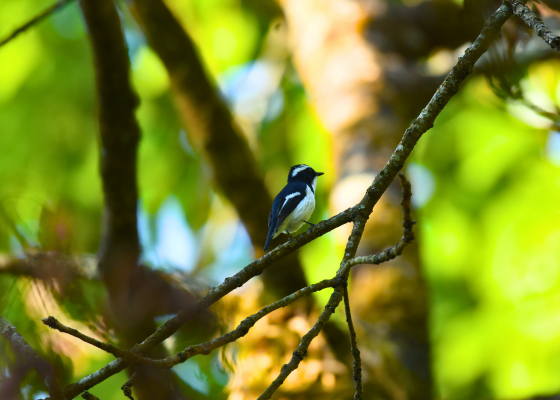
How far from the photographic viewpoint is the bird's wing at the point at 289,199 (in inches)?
142

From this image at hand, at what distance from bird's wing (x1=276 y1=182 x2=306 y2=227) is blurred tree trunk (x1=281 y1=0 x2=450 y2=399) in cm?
79

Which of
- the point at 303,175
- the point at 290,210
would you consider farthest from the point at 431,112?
the point at 303,175

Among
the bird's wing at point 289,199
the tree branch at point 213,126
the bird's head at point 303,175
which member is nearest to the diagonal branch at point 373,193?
the bird's wing at point 289,199

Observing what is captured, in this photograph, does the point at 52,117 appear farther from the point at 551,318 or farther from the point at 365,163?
the point at 551,318

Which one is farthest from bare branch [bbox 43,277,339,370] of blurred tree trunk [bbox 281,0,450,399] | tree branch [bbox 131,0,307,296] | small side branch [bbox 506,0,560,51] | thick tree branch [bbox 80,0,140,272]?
blurred tree trunk [bbox 281,0,450,399]

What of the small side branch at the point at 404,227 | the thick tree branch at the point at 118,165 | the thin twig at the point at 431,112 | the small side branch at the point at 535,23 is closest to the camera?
the small side branch at the point at 535,23

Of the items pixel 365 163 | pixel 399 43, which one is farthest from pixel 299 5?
pixel 365 163

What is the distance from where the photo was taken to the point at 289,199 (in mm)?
3752

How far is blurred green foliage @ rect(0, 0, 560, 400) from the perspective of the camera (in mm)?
5324

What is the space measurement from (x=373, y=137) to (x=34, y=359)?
4186mm

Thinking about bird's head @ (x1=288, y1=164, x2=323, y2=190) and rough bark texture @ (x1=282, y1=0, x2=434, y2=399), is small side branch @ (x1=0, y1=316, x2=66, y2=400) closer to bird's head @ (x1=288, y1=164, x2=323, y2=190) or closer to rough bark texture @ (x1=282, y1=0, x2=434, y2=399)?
rough bark texture @ (x1=282, y1=0, x2=434, y2=399)

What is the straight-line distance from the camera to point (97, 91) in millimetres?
3111

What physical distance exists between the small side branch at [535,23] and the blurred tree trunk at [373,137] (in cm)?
272

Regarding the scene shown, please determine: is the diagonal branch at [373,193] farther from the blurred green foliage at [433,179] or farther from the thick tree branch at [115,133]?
the blurred green foliage at [433,179]
